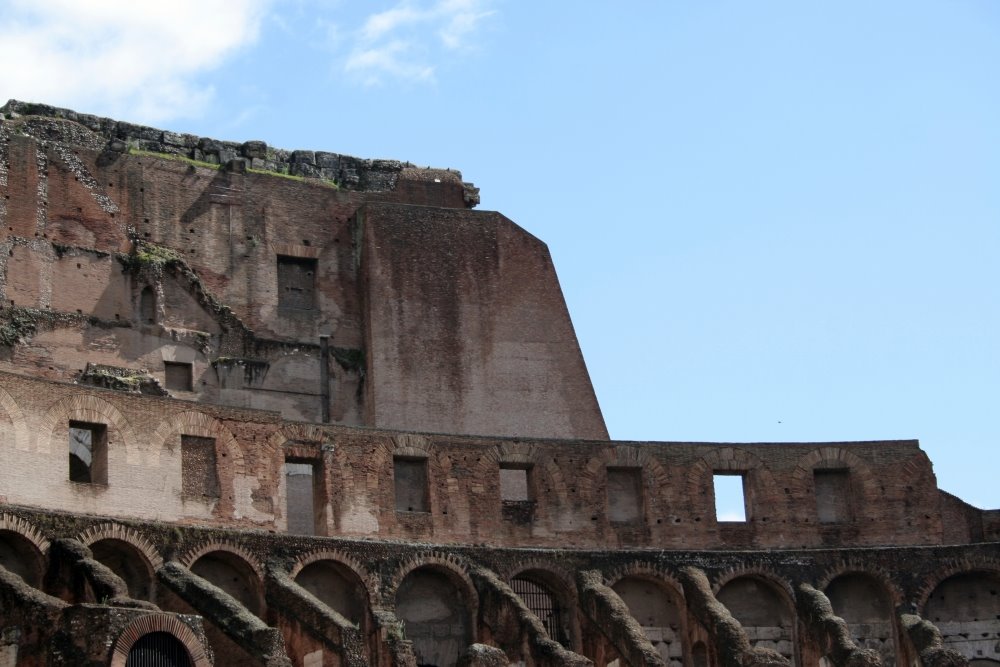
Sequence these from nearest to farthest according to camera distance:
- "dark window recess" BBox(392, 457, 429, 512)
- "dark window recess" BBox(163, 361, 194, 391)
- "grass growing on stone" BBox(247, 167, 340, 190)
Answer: "dark window recess" BBox(392, 457, 429, 512) < "dark window recess" BBox(163, 361, 194, 391) < "grass growing on stone" BBox(247, 167, 340, 190)

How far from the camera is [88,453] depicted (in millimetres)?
45781

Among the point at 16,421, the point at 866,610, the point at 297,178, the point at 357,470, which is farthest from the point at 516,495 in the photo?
the point at 16,421

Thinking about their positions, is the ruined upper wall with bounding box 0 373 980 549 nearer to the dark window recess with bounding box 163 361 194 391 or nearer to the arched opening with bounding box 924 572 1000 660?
the arched opening with bounding box 924 572 1000 660

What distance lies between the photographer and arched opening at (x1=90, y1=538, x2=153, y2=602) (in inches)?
1575

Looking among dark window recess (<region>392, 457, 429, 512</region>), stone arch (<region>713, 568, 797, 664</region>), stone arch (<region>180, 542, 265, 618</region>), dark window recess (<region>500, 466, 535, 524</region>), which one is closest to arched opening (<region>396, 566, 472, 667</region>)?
dark window recess (<region>392, 457, 429, 512</region>)

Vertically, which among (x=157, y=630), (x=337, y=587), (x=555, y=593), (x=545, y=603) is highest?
(x=337, y=587)

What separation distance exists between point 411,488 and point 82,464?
6.76 meters

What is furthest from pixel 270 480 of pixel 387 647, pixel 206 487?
pixel 387 647

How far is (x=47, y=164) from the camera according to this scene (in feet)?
164

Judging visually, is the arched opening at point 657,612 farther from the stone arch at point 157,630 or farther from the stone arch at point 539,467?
the stone arch at point 157,630

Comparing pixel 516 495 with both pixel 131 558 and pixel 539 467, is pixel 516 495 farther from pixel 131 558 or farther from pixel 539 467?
pixel 131 558

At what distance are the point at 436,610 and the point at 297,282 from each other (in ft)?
37.7

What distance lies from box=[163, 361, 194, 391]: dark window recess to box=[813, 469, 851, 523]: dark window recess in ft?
46.3

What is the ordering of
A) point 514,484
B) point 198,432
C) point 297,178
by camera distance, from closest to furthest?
point 198,432 → point 514,484 → point 297,178
